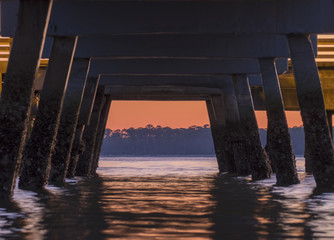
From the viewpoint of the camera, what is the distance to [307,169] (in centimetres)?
4219

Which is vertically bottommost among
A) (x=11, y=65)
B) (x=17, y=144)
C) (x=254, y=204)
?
(x=254, y=204)

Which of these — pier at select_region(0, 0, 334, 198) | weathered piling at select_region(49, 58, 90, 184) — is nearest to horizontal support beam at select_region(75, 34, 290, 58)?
pier at select_region(0, 0, 334, 198)

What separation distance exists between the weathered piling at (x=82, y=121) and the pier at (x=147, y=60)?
0.20 ft

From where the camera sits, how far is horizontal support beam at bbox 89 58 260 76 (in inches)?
1196

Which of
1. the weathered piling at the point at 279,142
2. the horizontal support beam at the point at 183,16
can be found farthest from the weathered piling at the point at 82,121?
the horizontal support beam at the point at 183,16

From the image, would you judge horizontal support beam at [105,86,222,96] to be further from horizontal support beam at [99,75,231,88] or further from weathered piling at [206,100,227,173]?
weathered piling at [206,100,227,173]

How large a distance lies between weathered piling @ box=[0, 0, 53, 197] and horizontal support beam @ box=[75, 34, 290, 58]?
8.88 metres

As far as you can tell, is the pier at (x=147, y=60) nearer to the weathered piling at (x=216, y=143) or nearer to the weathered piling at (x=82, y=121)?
the weathered piling at (x=82, y=121)

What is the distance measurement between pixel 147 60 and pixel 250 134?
5.39m

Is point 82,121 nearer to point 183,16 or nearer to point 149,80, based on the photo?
point 149,80

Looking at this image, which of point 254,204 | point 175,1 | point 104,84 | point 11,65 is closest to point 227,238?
point 254,204

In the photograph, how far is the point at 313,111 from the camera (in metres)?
21.8

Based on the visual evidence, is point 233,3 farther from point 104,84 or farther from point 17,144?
point 104,84

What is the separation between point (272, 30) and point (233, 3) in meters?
1.48
